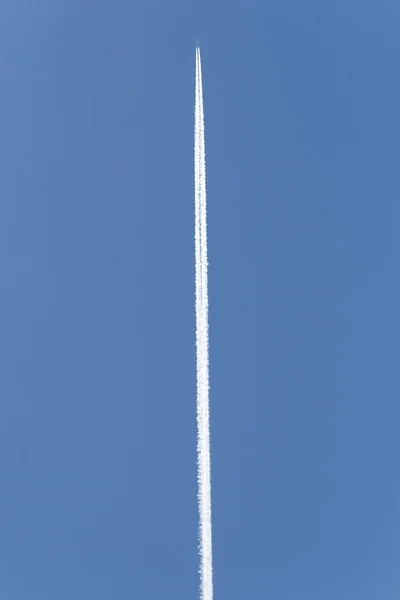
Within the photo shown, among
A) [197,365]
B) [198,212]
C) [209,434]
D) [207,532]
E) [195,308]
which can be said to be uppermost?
[198,212]

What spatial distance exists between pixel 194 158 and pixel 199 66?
1.30 m

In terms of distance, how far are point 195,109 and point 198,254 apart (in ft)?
6.76

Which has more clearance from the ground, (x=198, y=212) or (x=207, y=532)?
(x=198, y=212)

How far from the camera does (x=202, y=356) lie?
9219 millimetres

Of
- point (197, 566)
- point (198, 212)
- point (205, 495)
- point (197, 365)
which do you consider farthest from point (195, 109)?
point (197, 566)

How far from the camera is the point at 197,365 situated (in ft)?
30.2

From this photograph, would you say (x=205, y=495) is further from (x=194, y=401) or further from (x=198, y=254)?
(x=198, y=254)

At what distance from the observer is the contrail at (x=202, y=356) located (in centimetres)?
908

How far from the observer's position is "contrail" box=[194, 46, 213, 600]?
908cm

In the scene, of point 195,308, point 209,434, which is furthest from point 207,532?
point 195,308

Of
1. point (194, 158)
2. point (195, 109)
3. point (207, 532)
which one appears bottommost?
point (207, 532)

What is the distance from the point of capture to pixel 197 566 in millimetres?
9086

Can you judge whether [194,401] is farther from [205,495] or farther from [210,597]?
[210,597]

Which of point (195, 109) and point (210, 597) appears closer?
point (210, 597)
